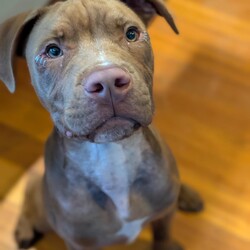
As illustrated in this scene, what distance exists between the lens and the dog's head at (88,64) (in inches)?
44.8

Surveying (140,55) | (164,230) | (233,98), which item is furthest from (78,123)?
(233,98)

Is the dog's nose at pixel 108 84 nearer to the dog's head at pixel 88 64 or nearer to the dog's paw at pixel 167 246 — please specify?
the dog's head at pixel 88 64

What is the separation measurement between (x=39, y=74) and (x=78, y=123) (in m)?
0.18

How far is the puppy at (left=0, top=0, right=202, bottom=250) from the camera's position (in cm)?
116

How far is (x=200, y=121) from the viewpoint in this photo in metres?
2.20

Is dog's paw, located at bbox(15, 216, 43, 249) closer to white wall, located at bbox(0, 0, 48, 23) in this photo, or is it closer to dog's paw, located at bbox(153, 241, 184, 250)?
dog's paw, located at bbox(153, 241, 184, 250)

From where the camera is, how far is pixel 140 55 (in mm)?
1264

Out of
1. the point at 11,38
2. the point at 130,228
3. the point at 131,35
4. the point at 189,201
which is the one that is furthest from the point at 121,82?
the point at 189,201

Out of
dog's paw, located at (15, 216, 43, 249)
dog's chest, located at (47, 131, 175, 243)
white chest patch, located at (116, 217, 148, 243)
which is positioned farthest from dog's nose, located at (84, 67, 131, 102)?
dog's paw, located at (15, 216, 43, 249)

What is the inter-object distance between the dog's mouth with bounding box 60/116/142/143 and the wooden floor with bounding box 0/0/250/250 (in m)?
0.78

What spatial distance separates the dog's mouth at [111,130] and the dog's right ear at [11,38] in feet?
0.77

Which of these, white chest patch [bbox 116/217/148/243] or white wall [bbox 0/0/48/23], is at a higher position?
white wall [bbox 0/0/48/23]

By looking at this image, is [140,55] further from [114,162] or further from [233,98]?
[233,98]

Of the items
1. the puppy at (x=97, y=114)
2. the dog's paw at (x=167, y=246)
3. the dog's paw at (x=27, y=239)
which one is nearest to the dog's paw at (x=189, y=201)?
the dog's paw at (x=167, y=246)
